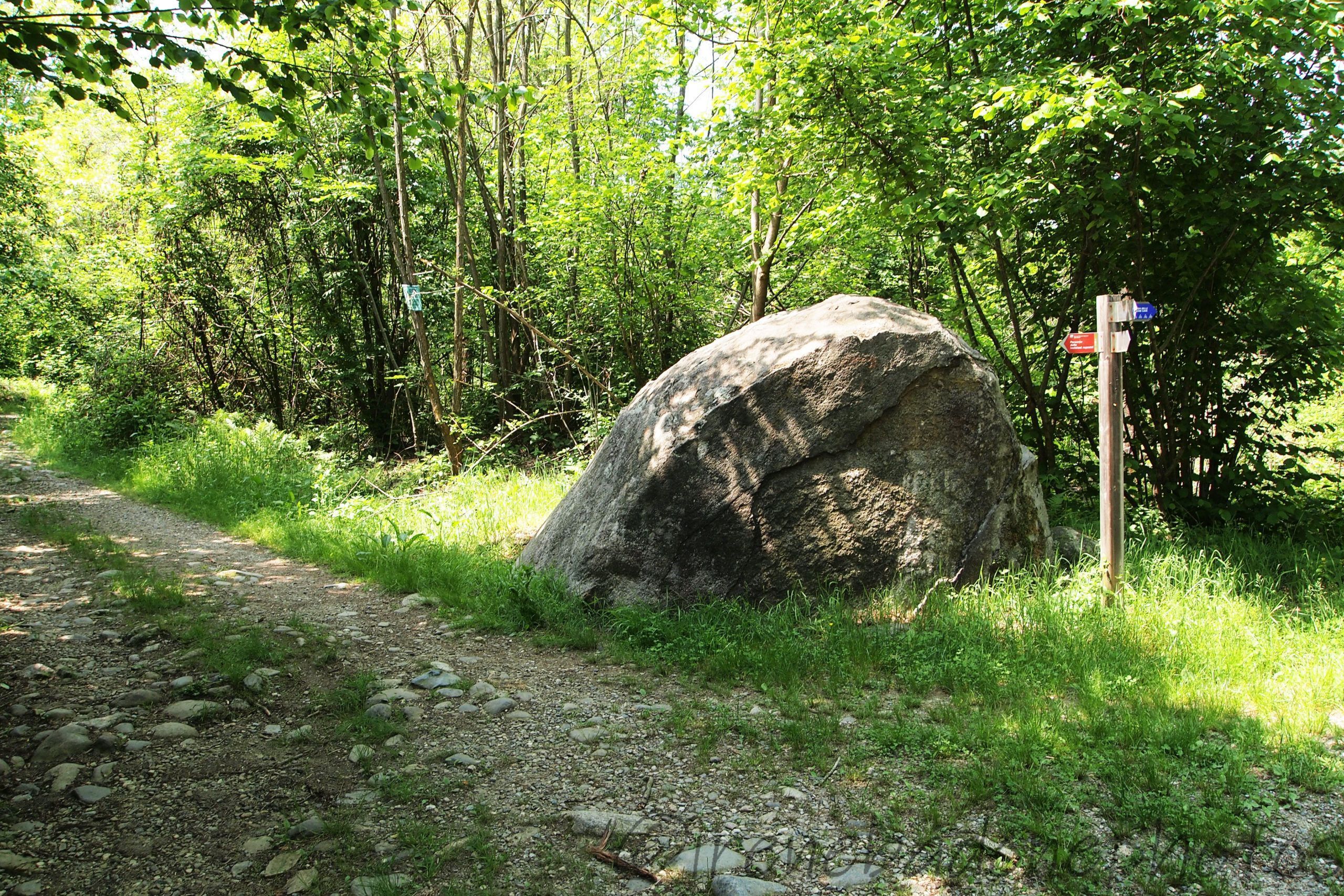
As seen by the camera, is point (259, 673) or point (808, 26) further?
point (808, 26)

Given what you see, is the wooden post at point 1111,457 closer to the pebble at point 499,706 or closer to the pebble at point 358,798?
the pebble at point 499,706

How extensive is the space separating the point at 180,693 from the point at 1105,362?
223 inches

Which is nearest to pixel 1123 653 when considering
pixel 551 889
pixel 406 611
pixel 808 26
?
pixel 551 889

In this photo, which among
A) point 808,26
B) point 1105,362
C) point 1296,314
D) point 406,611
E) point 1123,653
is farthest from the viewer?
point 808,26

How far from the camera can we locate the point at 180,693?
4250 millimetres

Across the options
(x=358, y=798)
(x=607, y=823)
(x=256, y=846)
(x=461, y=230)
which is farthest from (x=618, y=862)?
(x=461, y=230)

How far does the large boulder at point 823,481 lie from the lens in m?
5.47

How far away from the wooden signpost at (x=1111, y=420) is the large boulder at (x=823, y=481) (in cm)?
58

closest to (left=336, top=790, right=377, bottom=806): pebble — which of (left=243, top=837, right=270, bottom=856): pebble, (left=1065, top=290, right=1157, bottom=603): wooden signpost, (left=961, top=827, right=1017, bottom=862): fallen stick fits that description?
(left=243, top=837, right=270, bottom=856): pebble

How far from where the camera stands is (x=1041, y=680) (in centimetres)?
434

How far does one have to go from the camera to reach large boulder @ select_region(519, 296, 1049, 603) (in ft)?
17.9

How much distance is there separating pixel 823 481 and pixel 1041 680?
177 cm

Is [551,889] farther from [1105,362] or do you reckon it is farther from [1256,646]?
[1105,362]

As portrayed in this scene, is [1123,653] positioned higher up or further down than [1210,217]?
further down
